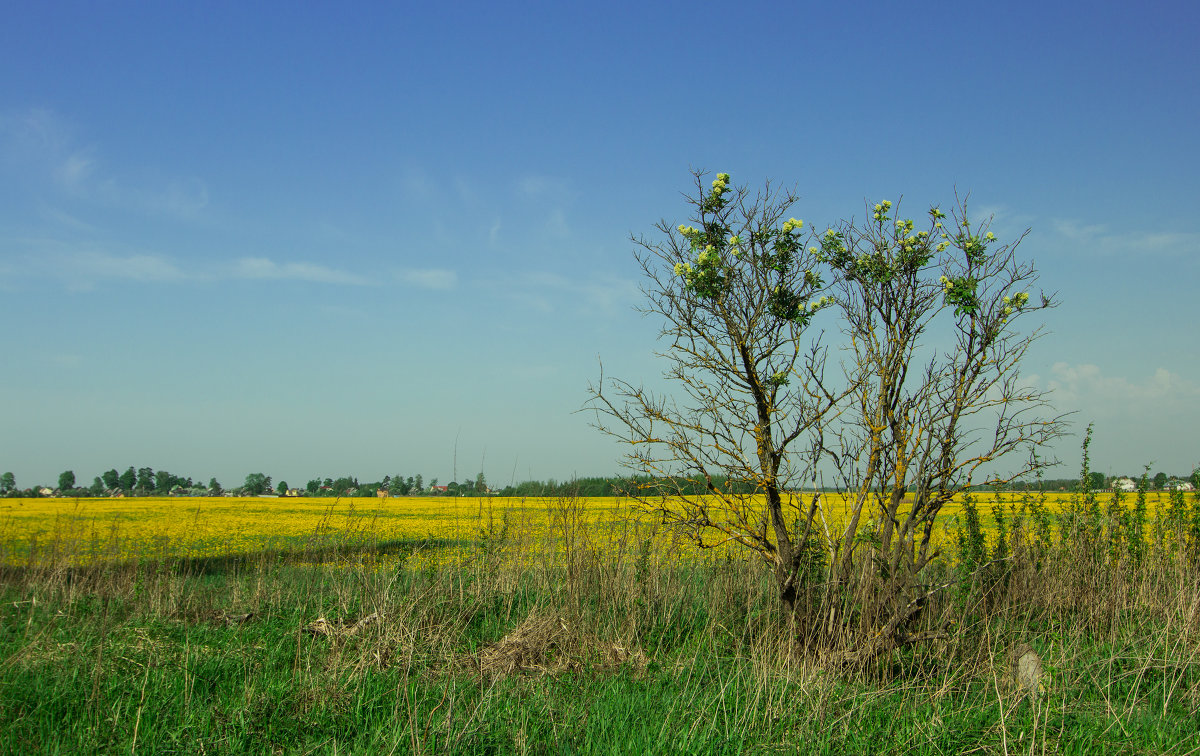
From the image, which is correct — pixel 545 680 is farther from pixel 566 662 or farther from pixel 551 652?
pixel 551 652

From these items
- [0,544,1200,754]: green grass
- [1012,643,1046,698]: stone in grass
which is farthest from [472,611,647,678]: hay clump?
[1012,643,1046,698]: stone in grass

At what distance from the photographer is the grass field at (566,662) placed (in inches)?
161

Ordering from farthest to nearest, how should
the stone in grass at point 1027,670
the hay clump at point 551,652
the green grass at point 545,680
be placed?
the hay clump at point 551,652 → the stone in grass at point 1027,670 → the green grass at point 545,680

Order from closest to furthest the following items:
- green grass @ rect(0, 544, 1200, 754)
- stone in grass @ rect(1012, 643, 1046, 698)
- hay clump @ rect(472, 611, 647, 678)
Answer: green grass @ rect(0, 544, 1200, 754), stone in grass @ rect(1012, 643, 1046, 698), hay clump @ rect(472, 611, 647, 678)

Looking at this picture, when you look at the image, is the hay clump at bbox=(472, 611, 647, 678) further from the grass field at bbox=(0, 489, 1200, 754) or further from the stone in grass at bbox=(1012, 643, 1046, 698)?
the stone in grass at bbox=(1012, 643, 1046, 698)

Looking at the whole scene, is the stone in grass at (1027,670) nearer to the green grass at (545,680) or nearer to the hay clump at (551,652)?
the green grass at (545,680)

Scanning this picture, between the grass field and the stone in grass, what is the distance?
86mm

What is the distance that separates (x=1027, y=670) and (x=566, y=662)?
3469mm

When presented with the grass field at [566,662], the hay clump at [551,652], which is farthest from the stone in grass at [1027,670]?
the hay clump at [551,652]

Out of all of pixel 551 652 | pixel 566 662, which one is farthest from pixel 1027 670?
pixel 551 652

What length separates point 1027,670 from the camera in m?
5.04

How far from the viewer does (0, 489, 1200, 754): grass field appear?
4102 mm

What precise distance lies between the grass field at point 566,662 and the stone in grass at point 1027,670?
→ 9cm

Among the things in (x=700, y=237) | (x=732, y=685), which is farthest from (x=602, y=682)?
(x=700, y=237)
